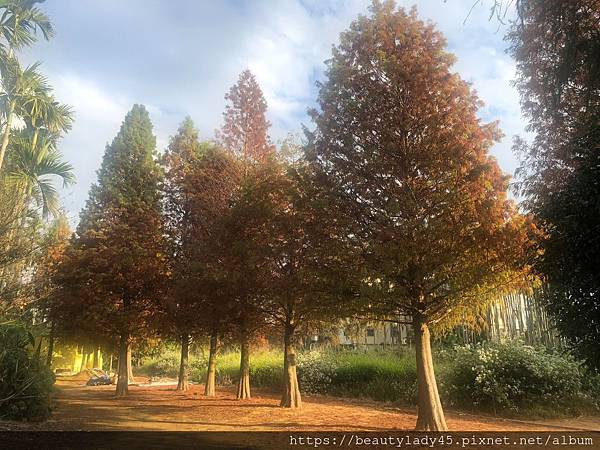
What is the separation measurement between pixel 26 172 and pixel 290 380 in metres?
9.46

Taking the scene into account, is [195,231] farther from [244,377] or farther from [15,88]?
[15,88]

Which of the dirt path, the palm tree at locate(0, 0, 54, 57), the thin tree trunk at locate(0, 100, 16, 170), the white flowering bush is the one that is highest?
the palm tree at locate(0, 0, 54, 57)

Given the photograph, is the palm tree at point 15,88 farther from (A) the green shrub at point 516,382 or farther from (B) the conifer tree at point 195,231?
(A) the green shrub at point 516,382

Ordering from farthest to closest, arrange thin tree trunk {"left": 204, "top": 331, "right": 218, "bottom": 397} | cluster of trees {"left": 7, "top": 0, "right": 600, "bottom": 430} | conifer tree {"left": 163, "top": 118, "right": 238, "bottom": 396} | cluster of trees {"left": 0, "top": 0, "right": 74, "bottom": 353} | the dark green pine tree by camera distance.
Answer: the dark green pine tree < thin tree trunk {"left": 204, "top": 331, "right": 218, "bottom": 397} < conifer tree {"left": 163, "top": 118, "right": 238, "bottom": 396} < cluster of trees {"left": 0, "top": 0, "right": 74, "bottom": 353} < cluster of trees {"left": 7, "top": 0, "right": 600, "bottom": 430}

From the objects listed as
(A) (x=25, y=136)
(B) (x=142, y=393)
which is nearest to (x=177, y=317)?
(B) (x=142, y=393)

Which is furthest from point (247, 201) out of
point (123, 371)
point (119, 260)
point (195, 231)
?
point (123, 371)

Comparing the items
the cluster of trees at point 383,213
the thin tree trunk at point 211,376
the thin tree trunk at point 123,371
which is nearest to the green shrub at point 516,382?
the cluster of trees at point 383,213

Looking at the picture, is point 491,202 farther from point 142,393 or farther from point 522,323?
point 142,393

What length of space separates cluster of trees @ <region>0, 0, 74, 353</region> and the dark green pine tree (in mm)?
6550

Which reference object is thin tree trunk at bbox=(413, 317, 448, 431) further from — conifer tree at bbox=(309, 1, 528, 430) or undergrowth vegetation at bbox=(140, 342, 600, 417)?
undergrowth vegetation at bbox=(140, 342, 600, 417)

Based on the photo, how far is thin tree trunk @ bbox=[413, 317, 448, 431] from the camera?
9.51m

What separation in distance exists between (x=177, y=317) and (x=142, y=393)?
5.22 metres

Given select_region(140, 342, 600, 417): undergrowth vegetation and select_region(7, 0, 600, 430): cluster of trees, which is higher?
select_region(7, 0, 600, 430): cluster of trees

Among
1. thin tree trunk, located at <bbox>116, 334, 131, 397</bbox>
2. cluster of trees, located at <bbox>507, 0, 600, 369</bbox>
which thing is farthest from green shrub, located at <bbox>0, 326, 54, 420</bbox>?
cluster of trees, located at <bbox>507, 0, 600, 369</bbox>
